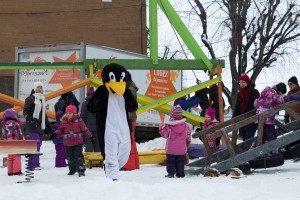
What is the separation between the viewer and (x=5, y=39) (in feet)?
93.7

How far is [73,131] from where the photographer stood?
32.4ft

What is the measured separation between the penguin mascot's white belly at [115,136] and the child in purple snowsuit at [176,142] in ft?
5.09

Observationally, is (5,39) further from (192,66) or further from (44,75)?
(192,66)

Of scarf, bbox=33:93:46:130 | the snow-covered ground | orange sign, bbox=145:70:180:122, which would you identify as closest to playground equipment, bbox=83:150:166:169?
scarf, bbox=33:93:46:130

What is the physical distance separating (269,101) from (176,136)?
1763 millimetres

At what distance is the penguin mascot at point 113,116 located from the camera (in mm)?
7973

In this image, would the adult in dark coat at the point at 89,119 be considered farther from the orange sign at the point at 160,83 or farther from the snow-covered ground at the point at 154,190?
the orange sign at the point at 160,83

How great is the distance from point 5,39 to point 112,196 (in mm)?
23754

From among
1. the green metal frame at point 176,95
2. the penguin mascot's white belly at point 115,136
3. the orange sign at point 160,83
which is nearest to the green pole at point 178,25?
the green metal frame at point 176,95

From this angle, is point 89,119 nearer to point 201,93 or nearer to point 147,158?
point 147,158

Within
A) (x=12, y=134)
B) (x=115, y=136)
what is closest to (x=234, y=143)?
(x=115, y=136)

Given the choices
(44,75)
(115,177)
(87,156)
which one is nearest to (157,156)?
(87,156)

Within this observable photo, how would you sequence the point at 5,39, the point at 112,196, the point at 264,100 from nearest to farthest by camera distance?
the point at 112,196 → the point at 264,100 → the point at 5,39

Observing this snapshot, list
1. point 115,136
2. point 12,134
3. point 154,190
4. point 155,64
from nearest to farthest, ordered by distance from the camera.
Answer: point 154,190 → point 115,136 → point 12,134 → point 155,64
